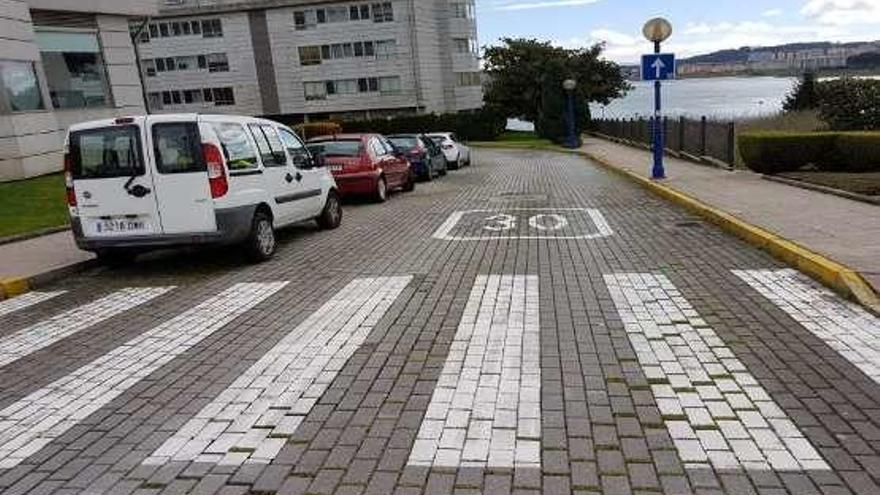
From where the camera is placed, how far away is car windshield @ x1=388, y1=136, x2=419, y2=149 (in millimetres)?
20797

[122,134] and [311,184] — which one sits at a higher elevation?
[122,134]

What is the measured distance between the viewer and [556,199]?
14648mm

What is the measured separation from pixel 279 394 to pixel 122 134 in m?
5.12

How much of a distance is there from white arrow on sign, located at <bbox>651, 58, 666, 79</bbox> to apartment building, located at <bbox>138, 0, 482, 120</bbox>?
42.6 meters

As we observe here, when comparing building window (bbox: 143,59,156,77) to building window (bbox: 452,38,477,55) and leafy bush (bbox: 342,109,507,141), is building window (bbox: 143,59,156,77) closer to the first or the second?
leafy bush (bbox: 342,109,507,141)

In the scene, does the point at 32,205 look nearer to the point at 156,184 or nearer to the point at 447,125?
A: the point at 156,184

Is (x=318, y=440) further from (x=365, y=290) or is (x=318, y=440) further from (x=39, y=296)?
(x=39, y=296)

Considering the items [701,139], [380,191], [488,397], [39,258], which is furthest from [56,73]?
[488,397]

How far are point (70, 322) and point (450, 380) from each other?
4.13 m

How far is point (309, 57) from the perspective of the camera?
58.2 m

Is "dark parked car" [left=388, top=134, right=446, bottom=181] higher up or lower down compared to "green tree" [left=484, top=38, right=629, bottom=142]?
lower down

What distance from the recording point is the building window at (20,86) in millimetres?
19328

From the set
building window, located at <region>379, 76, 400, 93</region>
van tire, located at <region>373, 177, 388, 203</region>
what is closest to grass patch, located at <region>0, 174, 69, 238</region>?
van tire, located at <region>373, 177, 388, 203</region>

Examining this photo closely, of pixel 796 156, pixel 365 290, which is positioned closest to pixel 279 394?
pixel 365 290
